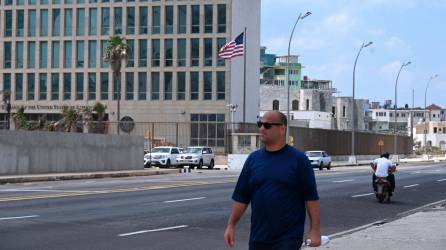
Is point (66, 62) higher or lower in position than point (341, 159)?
higher

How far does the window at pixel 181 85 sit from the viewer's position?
8356 cm

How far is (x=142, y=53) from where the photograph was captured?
85.1 m

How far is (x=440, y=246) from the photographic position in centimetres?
1275

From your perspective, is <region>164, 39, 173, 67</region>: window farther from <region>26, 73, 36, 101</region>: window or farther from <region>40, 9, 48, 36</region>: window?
<region>26, 73, 36, 101</region>: window

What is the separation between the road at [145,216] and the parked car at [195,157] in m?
25.8

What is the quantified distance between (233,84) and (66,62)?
19.4 m

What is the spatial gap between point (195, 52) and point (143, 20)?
699cm

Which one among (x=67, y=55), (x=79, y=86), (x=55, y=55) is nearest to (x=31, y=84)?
(x=55, y=55)

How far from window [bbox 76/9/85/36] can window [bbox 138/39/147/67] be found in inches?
272

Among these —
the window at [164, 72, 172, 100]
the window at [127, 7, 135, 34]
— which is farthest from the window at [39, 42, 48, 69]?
the window at [164, 72, 172, 100]

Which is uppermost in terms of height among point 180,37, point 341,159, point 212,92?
point 180,37

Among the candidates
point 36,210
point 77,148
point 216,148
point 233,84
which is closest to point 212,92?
point 233,84

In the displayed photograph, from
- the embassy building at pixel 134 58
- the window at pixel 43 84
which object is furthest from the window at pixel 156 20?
the window at pixel 43 84

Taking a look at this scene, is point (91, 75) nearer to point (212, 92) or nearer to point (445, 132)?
point (212, 92)
